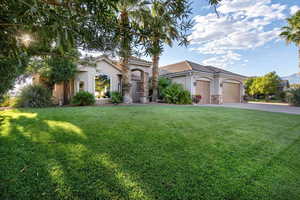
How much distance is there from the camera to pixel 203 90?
15328mm

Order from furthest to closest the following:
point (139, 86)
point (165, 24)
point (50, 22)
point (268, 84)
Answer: point (268, 84)
point (139, 86)
point (165, 24)
point (50, 22)

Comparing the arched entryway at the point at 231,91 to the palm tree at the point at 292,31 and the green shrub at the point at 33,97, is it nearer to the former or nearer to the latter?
the palm tree at the point at 292,31

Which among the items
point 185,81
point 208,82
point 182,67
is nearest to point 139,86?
point 185,81

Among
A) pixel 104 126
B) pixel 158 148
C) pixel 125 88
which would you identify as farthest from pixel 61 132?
pixel 125 88

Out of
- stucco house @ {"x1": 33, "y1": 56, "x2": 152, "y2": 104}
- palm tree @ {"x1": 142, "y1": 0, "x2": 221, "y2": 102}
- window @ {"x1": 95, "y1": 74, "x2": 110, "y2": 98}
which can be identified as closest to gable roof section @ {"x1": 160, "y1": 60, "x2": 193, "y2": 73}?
stucco house @ {"x1": 33, "y1": 56, "x2": 152, "y2": 104}

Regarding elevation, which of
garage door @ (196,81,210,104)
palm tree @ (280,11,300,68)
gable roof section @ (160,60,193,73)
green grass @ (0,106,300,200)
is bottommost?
green grass @ (0,106,300,200)

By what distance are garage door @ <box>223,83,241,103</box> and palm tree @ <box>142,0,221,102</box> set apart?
16143 mm

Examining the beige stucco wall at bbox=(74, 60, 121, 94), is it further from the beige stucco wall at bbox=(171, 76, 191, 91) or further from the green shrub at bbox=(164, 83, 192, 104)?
the beige stucco wall at bbox=(171, 76, 191, 91)

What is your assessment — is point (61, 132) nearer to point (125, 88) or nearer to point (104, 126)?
point (104, 126)

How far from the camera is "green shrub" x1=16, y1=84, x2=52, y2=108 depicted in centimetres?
803

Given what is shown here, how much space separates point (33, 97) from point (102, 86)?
471cm

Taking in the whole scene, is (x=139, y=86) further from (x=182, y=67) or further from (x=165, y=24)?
(x=165, y=24)

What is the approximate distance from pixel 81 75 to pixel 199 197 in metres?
11.4

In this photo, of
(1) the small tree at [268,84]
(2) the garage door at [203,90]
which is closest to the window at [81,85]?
(2) the garage door at [203,90]
